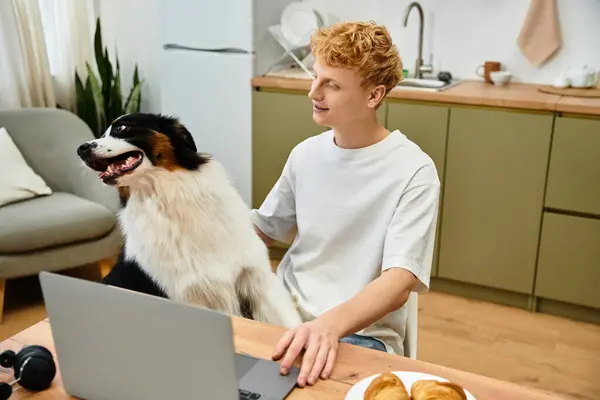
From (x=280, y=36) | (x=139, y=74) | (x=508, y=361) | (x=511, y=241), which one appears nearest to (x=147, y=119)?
(x=508, y=361)

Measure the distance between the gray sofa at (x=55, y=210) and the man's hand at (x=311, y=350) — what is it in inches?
64.3

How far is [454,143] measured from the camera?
3066 mm

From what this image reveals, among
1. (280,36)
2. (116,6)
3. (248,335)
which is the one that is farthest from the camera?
(116,6)

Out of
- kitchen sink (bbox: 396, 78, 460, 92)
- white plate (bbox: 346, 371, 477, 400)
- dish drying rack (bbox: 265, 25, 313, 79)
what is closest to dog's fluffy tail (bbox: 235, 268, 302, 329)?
white plate (bbox: 346, 371, 477, 400)

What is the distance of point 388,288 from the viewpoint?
130 cm

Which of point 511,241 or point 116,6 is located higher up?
point 116,6

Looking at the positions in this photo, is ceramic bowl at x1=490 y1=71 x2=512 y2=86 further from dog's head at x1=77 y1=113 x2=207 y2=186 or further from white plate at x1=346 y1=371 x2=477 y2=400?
white plate at x1=346 y1=371 x2=477 y2=400

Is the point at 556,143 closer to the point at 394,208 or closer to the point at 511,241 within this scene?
the point at 511,241

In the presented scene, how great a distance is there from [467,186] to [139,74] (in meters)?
2.18

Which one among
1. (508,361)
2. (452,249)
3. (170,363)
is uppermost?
(170,363)

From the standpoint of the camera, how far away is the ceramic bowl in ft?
10.9

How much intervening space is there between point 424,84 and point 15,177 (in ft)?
6.43

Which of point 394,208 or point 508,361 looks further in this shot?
point 508,361

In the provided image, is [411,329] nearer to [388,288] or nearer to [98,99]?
[388,288]
